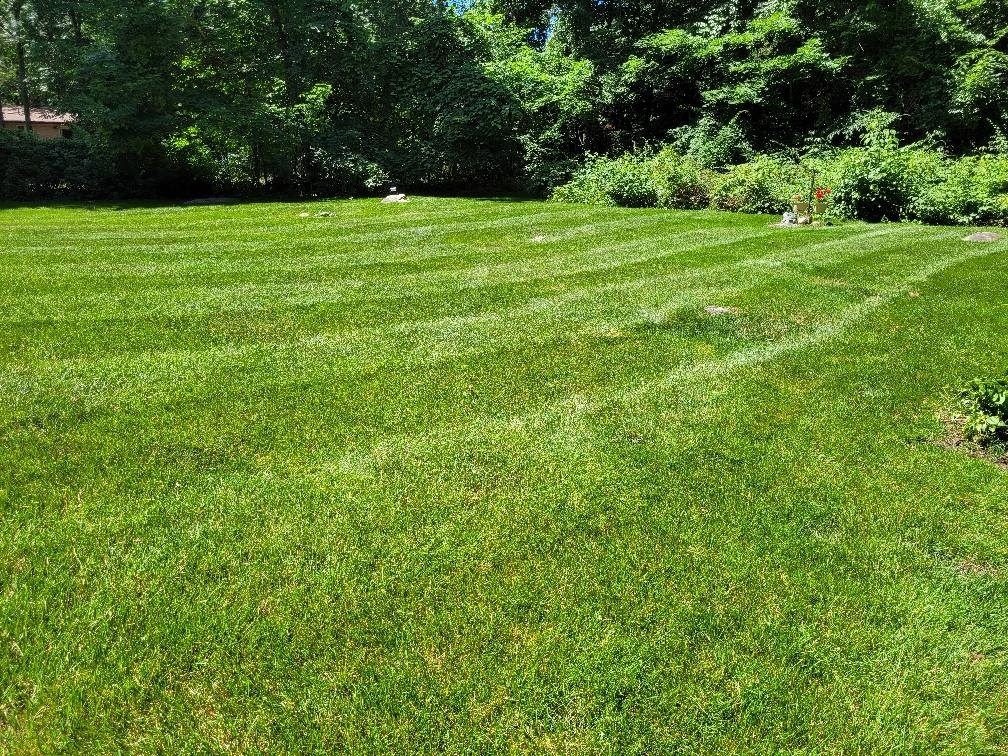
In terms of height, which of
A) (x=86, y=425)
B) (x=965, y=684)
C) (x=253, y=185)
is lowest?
(x=965, y=684)

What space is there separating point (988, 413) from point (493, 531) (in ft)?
10.3

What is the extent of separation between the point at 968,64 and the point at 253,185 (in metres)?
21.3

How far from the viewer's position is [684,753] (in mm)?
1874

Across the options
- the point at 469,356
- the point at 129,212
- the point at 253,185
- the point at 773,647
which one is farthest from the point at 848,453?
the point at 253,185

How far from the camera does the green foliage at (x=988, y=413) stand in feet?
11.5

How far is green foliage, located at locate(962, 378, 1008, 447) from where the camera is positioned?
350 centimetres

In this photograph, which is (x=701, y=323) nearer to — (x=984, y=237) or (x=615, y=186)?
(x=984, y=237)

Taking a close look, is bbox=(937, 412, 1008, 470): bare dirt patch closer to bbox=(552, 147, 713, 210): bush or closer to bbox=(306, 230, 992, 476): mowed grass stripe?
bbox=(306, 230, 992, 476): mowed grass stripe

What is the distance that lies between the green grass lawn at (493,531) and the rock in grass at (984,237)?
5.07 metres

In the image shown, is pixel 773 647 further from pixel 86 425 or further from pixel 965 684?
pixel 86 425

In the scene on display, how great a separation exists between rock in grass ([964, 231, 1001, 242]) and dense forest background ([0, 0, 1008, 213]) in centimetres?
536

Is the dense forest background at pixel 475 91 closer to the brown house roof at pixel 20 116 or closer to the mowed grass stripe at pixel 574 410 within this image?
the mowed grass stripe at pixel 574 410

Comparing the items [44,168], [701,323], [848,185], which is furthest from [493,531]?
[44,168]

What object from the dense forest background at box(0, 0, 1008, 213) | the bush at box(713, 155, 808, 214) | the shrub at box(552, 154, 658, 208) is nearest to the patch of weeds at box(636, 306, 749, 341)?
the bush at box(713, 155, 808, 214)
